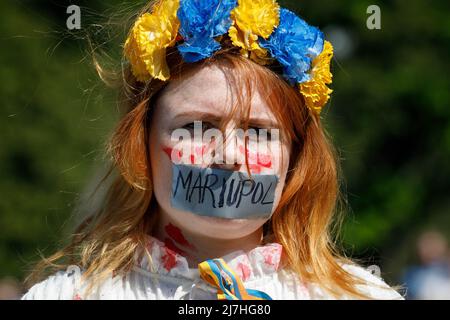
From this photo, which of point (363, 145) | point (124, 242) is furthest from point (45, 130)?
point (124, 242)

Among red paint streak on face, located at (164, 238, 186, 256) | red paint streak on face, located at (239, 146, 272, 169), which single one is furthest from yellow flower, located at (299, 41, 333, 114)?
red paint streak on face, located at (164, 238, 186, 256)

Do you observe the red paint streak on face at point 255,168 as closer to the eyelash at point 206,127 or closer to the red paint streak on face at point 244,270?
the eyelash at point 206,127

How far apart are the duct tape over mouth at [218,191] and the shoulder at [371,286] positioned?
0.45 meters

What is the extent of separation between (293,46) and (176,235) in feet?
2.49

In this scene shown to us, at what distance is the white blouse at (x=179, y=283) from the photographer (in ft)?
8.70

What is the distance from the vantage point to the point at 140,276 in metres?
2.71

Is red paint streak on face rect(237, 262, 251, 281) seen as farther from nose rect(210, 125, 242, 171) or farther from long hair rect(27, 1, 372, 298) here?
nose rect(210, 125, 242, 171)

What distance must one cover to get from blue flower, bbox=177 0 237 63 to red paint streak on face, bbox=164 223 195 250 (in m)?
0.57

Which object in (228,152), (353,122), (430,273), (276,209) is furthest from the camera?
(353,122)

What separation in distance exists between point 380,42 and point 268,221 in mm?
6025

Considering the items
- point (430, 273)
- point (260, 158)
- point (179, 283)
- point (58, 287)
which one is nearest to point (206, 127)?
point (260, 158)

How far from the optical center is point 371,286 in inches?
108

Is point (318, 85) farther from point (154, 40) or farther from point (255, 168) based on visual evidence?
point (154, 40)
